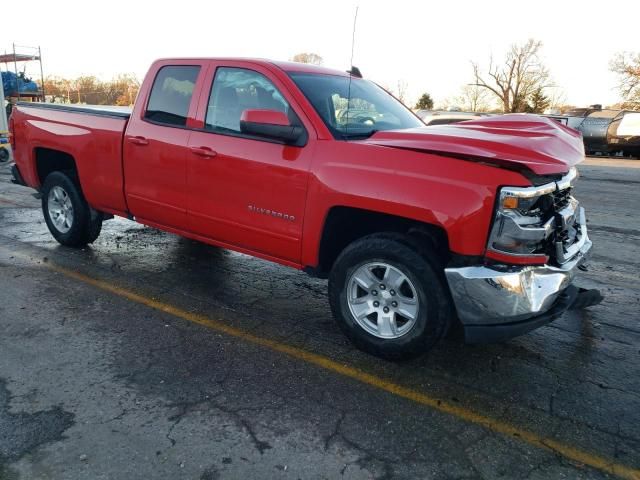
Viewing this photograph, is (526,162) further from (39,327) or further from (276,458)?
(39,327)

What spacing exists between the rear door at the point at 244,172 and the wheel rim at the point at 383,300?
0.56 metres

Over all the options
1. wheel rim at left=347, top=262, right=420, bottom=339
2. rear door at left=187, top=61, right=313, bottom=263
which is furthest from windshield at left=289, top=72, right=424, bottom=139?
wheel rim at left=347, top=262, right=420, bottom=339

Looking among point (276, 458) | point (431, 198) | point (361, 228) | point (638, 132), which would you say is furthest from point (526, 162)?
point (638, 132)

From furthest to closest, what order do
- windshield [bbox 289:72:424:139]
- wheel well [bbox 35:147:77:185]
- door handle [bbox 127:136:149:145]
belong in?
wheel well [bbox 35:147:77:185] < door handle [bbox 127:136:149:145] < windshield [bbox 289:72:424:139]

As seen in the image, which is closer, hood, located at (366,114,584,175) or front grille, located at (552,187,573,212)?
hood, located at (366,114,584,175)

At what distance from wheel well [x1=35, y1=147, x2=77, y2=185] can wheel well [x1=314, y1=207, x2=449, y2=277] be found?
3.44 meters

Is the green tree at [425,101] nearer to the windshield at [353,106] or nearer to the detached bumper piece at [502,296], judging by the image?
the windshield at [353,106]

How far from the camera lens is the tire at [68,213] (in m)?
5.59

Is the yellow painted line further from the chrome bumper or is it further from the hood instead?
the hood

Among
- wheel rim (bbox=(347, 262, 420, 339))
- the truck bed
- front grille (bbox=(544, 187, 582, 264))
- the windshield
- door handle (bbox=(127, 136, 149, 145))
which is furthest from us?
the truck bed

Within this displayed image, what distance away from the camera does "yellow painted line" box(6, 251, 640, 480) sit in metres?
2.64

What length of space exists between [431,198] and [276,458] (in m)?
1.67

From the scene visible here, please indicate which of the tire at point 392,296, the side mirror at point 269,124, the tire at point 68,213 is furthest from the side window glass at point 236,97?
the tire at point 68,213

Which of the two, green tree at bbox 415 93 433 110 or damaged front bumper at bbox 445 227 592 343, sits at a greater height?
green tree at bbox 415 93 433 110
